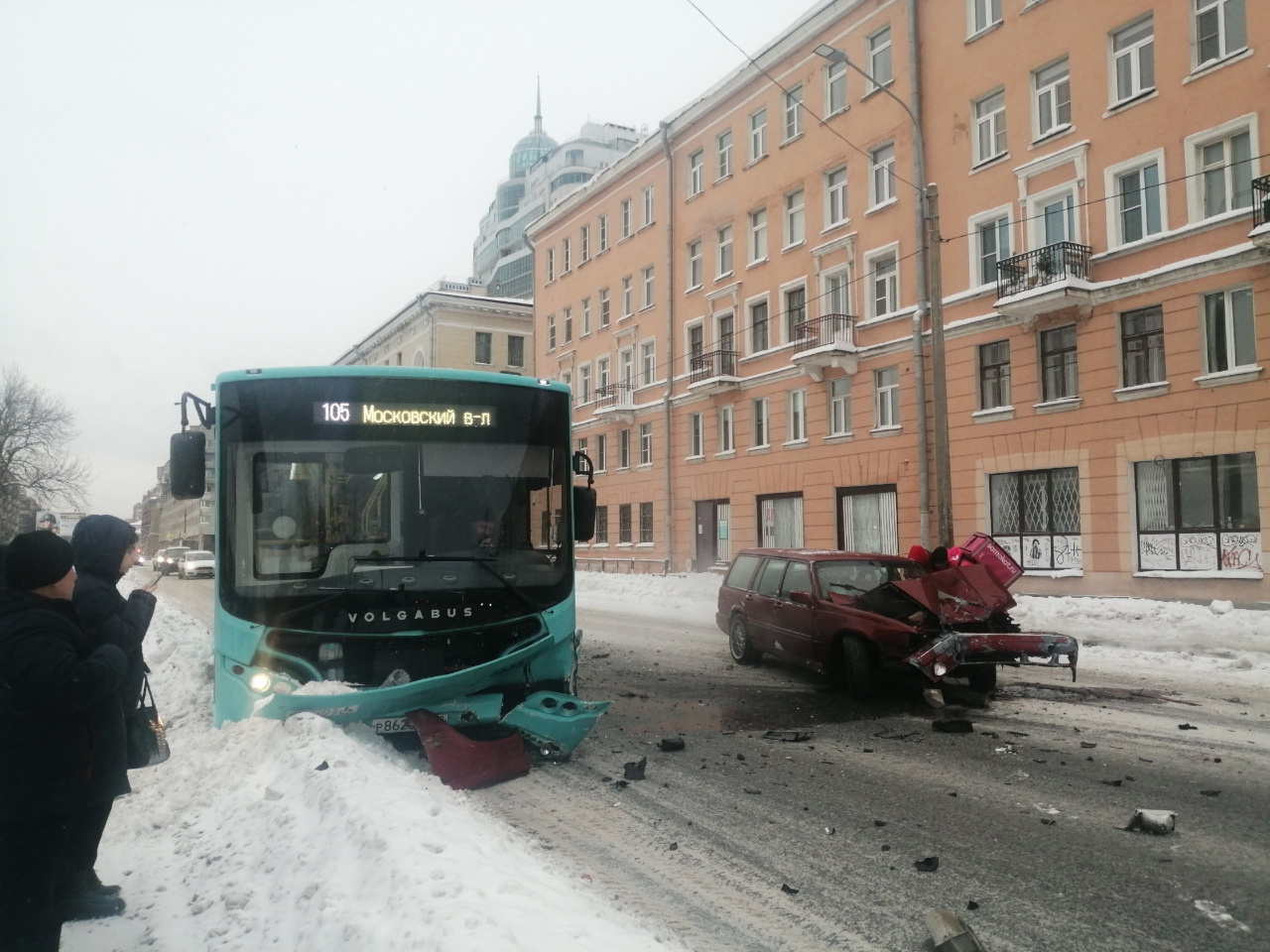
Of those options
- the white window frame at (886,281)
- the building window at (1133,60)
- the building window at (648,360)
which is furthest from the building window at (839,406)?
the building window at (648,360)

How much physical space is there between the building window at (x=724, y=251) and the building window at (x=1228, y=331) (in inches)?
679

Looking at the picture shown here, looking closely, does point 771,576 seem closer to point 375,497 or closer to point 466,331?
point 375,497

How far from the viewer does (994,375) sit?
22703mm

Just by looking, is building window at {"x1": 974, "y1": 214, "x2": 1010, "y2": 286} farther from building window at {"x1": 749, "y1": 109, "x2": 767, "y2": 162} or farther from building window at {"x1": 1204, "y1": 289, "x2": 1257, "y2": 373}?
building window at {"x1": 749, "y1": 109, "x2": 767, "y2": 162}

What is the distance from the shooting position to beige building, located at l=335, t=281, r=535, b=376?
179 feet

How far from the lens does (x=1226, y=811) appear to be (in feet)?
18.2

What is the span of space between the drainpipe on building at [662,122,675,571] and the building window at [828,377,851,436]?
8821 mm

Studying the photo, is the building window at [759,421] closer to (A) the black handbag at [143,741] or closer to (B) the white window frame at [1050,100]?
(B) the white window frame at [1050,100]

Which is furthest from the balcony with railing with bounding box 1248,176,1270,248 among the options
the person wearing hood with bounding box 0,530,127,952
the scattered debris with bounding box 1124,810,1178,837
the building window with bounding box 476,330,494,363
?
the building window with bounding box 476,330,494,363

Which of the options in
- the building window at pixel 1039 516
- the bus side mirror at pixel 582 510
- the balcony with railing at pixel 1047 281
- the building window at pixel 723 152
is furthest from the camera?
the building window at pixel 723 152

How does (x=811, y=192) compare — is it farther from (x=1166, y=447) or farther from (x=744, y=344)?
(x=1166, y=447)

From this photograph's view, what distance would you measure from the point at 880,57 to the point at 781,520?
14009mm

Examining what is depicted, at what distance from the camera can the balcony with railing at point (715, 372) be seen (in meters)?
31.3

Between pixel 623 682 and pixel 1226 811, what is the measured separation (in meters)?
6.52
